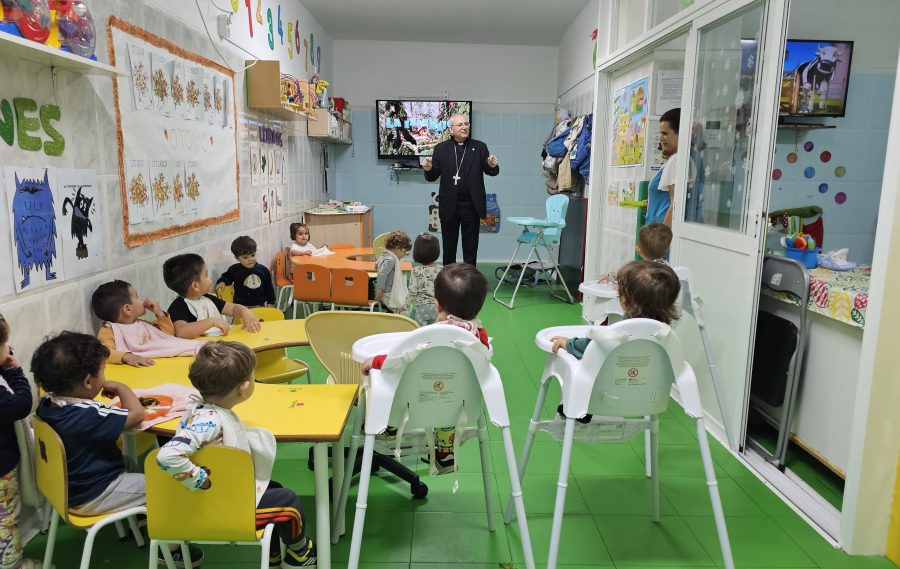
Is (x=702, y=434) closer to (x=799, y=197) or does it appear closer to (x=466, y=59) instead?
(x=799, y=197)

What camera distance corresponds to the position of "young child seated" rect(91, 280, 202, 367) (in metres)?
2.23

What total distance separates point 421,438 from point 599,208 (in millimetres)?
3599

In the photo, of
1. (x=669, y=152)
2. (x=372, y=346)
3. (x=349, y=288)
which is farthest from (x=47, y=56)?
(x=669, y=152)

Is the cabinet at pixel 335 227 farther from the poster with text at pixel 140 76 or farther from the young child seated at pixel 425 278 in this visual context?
the poster with text at pixel 140 76

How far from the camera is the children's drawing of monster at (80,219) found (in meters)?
2.29

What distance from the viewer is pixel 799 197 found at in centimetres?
409

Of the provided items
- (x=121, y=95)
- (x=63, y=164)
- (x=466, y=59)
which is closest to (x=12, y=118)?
(x=63, y=164)

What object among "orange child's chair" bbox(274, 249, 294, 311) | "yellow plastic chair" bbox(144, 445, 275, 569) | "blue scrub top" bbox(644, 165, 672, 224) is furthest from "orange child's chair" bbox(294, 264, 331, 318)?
"yellow plastic chair" bbox(144, 445, 275, 569)

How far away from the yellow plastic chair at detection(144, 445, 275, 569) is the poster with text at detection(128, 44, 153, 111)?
6.47 feet

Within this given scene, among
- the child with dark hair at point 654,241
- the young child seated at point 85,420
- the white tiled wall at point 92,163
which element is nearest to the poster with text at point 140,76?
the white tiled wall at point 92,163

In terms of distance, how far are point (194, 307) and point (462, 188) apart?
3.42 metres

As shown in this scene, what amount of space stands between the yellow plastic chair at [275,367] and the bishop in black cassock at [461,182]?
9.84ft

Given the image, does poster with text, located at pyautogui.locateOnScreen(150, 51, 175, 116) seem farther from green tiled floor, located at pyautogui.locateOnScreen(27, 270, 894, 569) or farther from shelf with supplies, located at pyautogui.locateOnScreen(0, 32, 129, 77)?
green tiled floor, located at pyautogui.locateOnScreen(27, 270, 894, 569)

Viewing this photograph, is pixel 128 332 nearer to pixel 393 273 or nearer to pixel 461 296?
pixel 461 296
